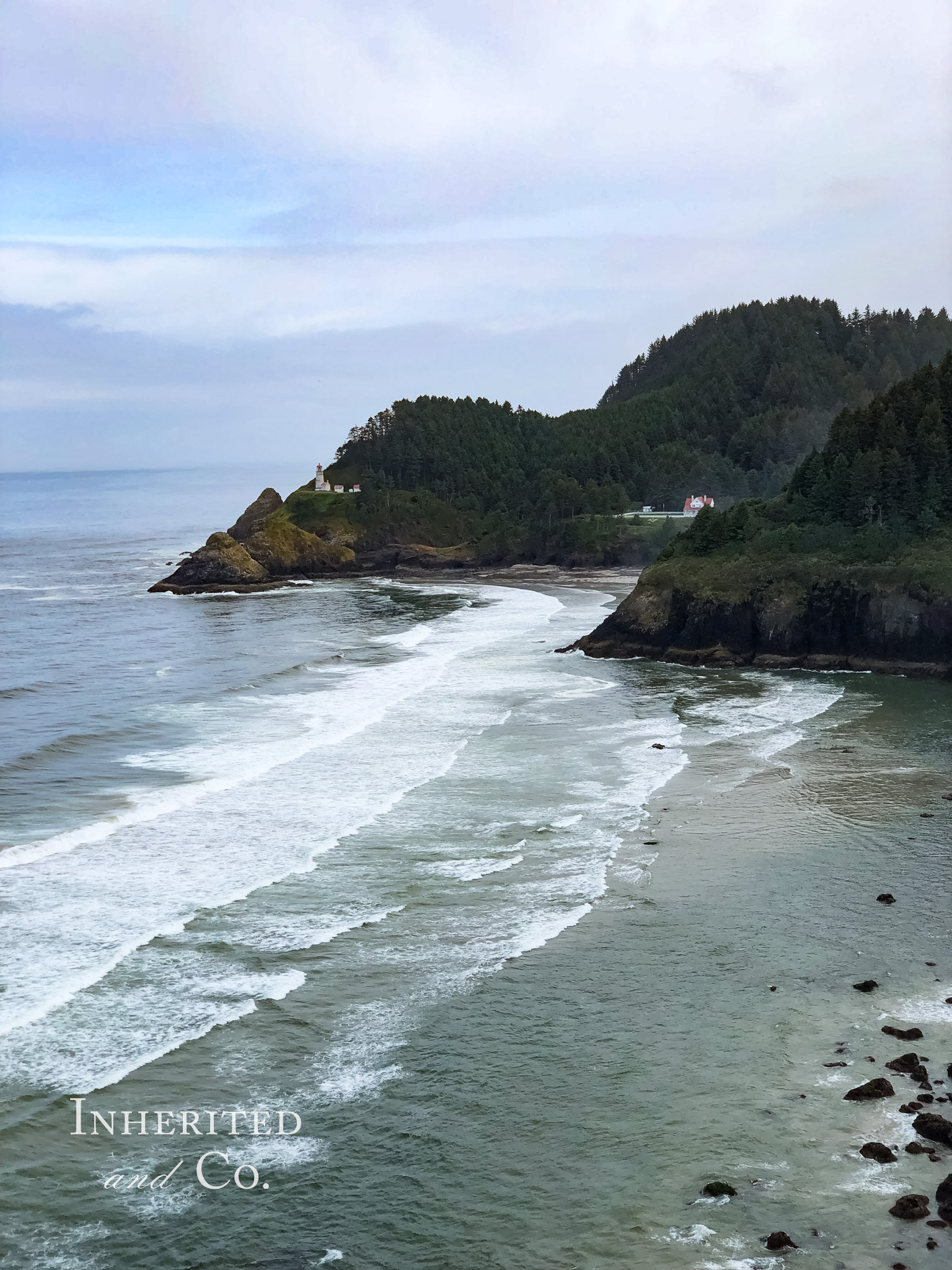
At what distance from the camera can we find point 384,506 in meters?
135

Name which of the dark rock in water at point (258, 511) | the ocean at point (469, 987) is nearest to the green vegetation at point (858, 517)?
the ocean at point (469, 987)

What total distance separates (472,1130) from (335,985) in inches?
195

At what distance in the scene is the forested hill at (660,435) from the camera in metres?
144

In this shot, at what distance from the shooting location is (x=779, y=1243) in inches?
476

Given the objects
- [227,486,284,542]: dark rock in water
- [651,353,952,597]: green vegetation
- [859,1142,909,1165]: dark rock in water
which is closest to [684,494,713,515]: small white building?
[227,486,284,542]: dark rock in water

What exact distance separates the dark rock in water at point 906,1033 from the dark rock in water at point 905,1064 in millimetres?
787

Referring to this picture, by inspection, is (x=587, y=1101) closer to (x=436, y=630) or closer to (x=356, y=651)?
(x=356, y=651)

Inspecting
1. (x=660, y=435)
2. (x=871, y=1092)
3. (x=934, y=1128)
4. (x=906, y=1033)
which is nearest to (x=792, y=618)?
(x=906, y=1033)

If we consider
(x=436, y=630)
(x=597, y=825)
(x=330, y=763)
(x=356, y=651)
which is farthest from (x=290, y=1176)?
(x=436, y=630)

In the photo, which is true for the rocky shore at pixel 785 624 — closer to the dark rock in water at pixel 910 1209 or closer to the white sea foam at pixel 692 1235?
the dark rock in water at pixel 910 1209

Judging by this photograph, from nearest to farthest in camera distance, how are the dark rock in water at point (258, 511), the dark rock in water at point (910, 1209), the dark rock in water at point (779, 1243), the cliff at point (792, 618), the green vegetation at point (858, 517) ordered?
the dark rock in water at point (779, 1243)
the dark rock in water at point (910, 1209)
the cliff at point (792, 618)
the green vegetation at point (858, 517)
the dark rock in water at point (258, 511)

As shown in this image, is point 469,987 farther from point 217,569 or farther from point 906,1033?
point 217,569

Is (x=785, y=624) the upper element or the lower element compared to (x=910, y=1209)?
upper

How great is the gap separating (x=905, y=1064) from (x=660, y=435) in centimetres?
15683
